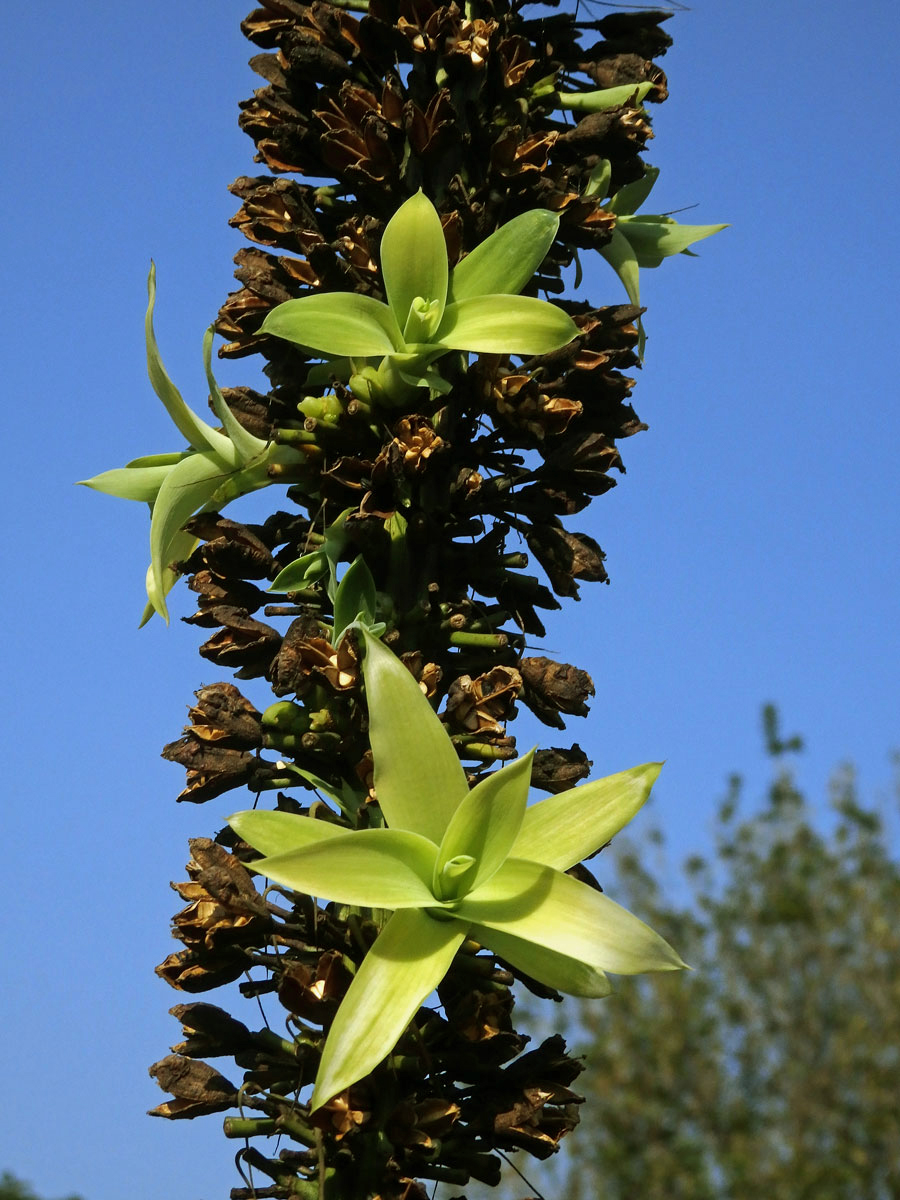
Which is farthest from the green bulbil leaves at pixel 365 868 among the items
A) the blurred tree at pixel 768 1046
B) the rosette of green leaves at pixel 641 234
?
the blurred tree at pixel 768 1046

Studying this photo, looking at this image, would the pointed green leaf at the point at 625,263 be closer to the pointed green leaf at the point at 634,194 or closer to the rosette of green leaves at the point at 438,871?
the pointed green leaf at the point at 634,194

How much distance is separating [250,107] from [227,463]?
711mm

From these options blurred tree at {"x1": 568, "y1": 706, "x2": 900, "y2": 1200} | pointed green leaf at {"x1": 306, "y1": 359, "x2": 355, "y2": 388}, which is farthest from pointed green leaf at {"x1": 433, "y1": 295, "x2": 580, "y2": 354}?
blurred tree at {"x1": 568, "y1": 706, "x2": 900, "y2": 1200}

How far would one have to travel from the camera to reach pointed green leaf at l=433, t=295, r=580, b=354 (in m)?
1.68

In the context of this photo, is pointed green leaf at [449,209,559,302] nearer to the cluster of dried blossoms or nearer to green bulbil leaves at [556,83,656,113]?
the cluster of dried blossoms

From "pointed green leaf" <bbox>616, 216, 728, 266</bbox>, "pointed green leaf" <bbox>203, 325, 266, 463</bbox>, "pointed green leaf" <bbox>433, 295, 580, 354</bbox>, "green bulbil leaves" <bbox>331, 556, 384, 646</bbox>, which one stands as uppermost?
"pointed green leaf" <bbox>616, 216, 728, 266</bbox>

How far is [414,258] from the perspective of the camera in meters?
1.70

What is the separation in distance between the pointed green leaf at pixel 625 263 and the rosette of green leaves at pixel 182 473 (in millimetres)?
732

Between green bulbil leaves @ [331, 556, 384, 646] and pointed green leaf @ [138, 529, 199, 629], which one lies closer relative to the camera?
green bulbil leaves @ [331, 556, 384, 646]

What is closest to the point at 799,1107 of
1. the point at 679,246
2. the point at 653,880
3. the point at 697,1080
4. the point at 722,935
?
the point at 697,1080

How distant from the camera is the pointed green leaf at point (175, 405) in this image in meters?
1.64

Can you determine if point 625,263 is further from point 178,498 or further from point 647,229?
point 178,498

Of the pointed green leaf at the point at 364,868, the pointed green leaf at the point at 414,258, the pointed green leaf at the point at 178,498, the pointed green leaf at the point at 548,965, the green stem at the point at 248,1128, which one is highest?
the pointed green leaf at the point at 414,258

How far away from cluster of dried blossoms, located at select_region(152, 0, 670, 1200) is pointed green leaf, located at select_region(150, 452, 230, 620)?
0.16 ft
